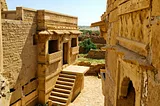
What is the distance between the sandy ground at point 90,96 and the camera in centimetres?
1048

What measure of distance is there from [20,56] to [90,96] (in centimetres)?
565

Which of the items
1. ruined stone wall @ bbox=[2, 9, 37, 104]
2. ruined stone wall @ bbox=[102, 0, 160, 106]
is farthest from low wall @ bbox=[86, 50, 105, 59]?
ruined stone wall @ bbox=[102, 0, 160, 106]

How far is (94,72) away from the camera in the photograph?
17828 mm

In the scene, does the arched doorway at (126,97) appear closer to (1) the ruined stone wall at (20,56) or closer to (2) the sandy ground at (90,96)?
(1) the ruined stone wall at (20,56)

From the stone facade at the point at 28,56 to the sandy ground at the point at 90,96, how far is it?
1.99 m

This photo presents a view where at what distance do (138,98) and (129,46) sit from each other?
0.96 m

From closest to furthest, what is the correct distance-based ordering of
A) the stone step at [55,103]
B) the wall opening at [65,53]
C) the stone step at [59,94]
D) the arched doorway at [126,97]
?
1. the arched doorway at [126,97]
2. the stone step at [55,103]
3. the stone step at [59,94]
4. the wall opening at [65,53]

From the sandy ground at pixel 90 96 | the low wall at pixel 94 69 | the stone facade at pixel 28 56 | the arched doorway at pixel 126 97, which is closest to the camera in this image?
the arched doorway at pixel 126 97

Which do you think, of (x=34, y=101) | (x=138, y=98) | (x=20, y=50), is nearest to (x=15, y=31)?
(x=20, y=50)

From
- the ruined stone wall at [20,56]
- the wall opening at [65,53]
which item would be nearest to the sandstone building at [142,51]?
the ruined stone wall at [20,56]

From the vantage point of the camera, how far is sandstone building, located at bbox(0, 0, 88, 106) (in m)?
7.00

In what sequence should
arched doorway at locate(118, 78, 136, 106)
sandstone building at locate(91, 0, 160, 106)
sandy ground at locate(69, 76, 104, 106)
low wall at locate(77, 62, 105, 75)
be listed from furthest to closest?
low wall at locate(77, 62, 105, 75), sandy ground at locate(69, 76, 104, 106), arched doorway at locate(118, 78, 136, 106), sandstone building at locate(91, 0, 160, 106)

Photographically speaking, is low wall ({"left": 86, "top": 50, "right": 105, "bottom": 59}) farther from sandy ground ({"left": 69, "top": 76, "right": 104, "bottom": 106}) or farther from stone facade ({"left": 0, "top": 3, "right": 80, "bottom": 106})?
stone facade ({"left": 0, "top": 3, "right": 80, "bottom": 106})

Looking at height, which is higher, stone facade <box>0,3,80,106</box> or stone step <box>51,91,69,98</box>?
stone facade <box>0,3,80,106</box>
